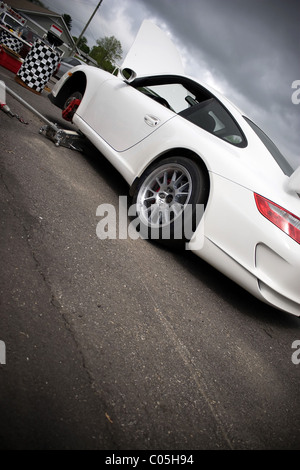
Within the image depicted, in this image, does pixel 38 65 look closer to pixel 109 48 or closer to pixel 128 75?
pixel 128 75

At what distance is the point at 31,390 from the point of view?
1.13 m

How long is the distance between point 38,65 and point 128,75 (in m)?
4.19

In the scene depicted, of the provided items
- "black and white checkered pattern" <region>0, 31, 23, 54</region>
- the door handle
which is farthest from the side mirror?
"black and white checkered pattern" <region>0, 31, 23, 54</region>

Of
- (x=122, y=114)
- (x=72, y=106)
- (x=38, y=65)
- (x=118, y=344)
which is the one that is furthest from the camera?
(x=38, y=65)

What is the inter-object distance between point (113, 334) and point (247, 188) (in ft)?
4.95

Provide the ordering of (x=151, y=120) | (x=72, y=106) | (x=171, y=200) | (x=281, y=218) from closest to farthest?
(x=281, y=218) → (x=171, y=200) → (x=151, y=120) → (x=72, y=106)

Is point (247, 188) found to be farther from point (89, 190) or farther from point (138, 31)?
point (138, 31)

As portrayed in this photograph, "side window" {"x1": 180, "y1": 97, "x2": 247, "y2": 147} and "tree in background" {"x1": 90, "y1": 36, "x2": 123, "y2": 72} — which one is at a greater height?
"tree in background" {"x1": 90, "y1": 36, "x2": 123, "y2": 72}

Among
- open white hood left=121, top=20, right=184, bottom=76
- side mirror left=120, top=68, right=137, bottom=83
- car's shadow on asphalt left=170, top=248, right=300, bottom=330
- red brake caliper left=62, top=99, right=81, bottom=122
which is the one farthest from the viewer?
red brake caliper left=62, top=99, right=81, bottom=122

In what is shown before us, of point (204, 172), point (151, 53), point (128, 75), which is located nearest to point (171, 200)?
point (204, 172)

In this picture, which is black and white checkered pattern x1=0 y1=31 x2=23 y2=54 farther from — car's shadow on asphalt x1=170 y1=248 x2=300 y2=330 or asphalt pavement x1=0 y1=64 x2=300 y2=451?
car's shadow on asphalt x1=170 y1=248 x2=300 y2=330

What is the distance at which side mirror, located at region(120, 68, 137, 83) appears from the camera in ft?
11.9

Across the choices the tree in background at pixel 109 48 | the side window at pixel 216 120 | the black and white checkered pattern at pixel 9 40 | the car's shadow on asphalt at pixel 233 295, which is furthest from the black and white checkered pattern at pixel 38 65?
the tree in background at pixel 109 48

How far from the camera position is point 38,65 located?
6840 millimetres
